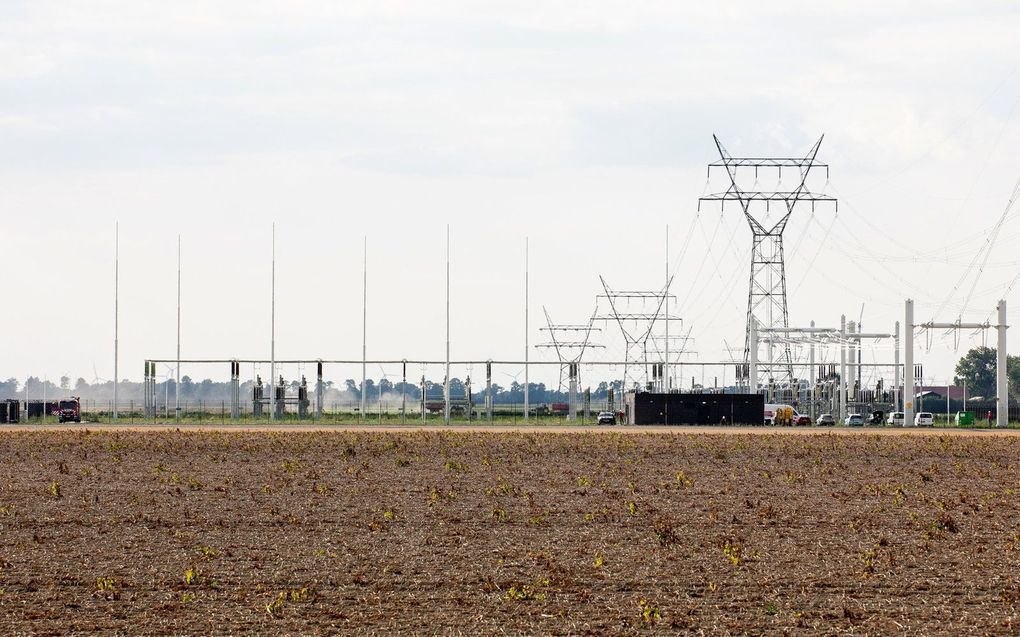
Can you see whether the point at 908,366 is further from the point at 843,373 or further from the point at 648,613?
the point at 648,613

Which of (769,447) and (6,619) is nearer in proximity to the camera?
(6,619)

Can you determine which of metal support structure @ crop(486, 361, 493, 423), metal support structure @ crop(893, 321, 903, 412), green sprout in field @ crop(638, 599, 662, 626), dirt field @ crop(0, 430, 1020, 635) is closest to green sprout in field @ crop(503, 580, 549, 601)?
dirt field @ crop(0, 430, 1020, 635)

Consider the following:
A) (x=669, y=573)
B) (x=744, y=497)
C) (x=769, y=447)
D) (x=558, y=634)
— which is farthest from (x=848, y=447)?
(x=558, y=634)

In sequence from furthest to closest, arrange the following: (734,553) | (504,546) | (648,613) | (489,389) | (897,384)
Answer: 1. (897,384)
2. (489,389)
3. (504,546)
4. (734,553)
5. (648,613)

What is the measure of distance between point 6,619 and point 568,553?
360 inches

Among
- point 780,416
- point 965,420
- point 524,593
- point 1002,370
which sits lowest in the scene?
point 965,420

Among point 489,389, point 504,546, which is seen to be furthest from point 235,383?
point 504,546

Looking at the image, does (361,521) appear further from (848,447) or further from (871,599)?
(848,447)

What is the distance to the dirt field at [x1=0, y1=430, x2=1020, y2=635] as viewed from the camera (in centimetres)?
1895

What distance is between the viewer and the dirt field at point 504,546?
62.2 feet

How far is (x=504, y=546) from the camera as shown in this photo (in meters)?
25.1

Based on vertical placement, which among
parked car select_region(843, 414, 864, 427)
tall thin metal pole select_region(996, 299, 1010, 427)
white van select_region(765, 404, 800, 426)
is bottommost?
parked car select_region(843, 414, 864, 427)

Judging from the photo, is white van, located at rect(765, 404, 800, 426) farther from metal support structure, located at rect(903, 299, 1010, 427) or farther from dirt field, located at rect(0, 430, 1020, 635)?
dirt field, located at rect(0, 430, 1020, 635)

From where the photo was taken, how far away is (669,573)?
22312 mm
